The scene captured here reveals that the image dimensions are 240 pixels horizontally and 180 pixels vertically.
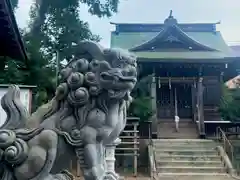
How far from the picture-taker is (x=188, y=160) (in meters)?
10.0

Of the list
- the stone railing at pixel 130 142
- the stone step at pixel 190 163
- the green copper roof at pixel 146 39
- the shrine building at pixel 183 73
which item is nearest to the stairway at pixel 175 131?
the shrine building at pixel 183 73

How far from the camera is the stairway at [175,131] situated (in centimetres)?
1306

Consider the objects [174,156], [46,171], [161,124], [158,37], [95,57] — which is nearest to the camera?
[46,171]

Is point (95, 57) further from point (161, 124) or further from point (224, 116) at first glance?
point (161, 124)

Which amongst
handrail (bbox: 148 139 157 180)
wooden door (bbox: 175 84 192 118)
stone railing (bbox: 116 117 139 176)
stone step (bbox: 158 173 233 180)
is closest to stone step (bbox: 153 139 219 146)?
handrail (bbox: 148 139 157 180)

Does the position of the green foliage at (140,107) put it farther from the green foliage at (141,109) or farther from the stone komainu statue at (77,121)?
the stone komainu statue at (77,121)

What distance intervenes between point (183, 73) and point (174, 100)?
124 cm

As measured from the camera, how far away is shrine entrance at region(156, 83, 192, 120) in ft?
47.6

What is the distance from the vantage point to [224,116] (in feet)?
41.4

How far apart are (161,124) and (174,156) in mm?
3972

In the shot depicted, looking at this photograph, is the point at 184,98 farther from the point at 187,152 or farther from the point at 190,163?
the point at 190,163

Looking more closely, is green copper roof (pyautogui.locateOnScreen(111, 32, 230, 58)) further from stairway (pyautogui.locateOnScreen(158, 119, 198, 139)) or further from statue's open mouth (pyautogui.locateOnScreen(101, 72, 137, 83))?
statue's open mouth (pyautogui.locateOnScreen(101, 72, 137, 83))

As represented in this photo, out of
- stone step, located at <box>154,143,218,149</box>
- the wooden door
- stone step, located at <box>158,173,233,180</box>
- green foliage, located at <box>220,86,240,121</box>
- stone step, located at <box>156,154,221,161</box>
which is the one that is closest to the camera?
stone step, located at <box>158,173,233,180</box>

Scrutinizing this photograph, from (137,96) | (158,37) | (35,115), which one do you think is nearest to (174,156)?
(137,96)
